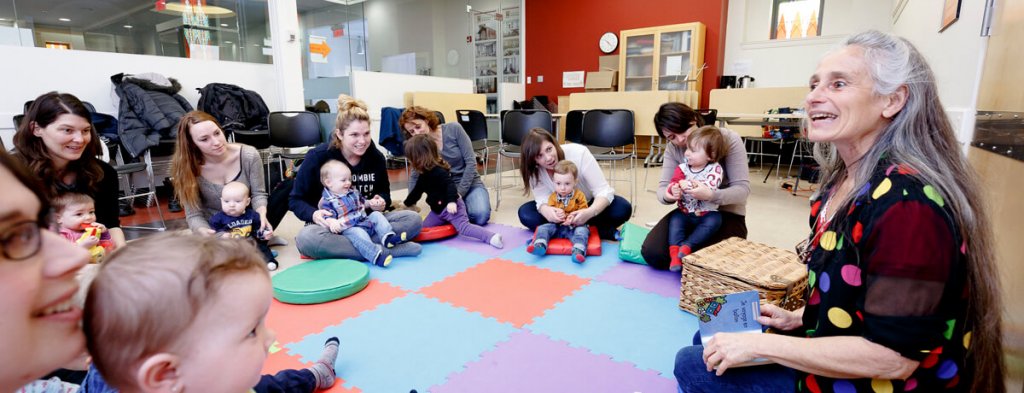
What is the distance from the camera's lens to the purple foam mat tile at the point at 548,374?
5.41ft

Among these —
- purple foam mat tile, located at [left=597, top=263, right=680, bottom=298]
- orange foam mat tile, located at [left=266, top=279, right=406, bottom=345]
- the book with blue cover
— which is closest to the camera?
the book with blue cover

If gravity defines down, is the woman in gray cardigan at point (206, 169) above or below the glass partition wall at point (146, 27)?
below

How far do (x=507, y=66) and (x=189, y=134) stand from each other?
7.95 metres

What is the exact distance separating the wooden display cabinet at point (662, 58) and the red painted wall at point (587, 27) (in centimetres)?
19

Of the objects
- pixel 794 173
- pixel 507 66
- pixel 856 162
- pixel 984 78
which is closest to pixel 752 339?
pixel 856 162

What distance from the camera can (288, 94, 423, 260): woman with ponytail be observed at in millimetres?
2957

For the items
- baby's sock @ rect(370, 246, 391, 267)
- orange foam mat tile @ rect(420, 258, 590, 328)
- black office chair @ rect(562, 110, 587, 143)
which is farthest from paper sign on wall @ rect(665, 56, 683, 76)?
baby's sock @ rect(370, 246, 391, 267)

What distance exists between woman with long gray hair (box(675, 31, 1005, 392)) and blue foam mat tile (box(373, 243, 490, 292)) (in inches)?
70.7

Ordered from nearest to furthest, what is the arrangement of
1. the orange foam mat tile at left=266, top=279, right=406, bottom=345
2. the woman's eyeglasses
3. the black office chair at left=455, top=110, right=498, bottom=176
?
the woman's eyeglasses
the orange foam mat tile at left=266, top=279, right=406, bottom=345
the black office chair at left=455, top=110, right=498, bottom=176

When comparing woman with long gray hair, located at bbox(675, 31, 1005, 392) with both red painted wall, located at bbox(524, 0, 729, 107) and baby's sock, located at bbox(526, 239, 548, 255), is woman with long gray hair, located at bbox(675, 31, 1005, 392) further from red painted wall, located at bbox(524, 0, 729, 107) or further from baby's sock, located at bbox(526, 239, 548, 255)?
red painted wall, located at bbox(524, 0, 729, 107)

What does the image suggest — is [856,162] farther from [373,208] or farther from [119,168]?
[119,168]

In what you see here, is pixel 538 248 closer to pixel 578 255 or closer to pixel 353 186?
pixel 578 255

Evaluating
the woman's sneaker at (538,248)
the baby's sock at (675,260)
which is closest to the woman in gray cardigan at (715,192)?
the baby's sock at (675,260)

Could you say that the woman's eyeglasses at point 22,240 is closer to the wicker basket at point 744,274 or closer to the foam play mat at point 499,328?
the foam play mat at point 499,328
